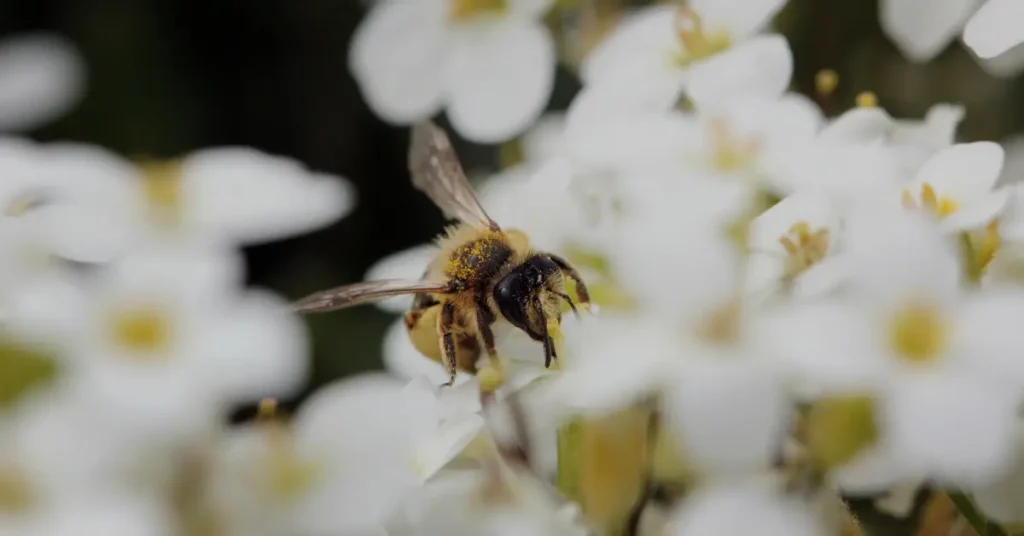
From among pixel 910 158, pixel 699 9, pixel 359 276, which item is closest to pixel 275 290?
pixel 359 276

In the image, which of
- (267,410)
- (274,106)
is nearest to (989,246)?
(267,410)

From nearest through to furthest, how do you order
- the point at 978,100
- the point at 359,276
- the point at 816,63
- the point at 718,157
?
the point at 718,157
the point at 816,63
the point at 978,100
the point at 359,276

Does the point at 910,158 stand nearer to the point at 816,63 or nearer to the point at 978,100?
the point at 816,63

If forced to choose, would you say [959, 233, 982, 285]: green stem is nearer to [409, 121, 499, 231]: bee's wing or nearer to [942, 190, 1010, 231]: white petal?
[942, 190, 1010, 231]: white petal

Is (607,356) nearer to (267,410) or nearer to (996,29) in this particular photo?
(267,410)

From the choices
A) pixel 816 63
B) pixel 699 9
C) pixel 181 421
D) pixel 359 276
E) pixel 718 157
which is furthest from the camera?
pixel 359 276

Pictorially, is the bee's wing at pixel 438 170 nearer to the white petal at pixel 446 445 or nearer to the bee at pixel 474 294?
the bee at pixel 474 294
